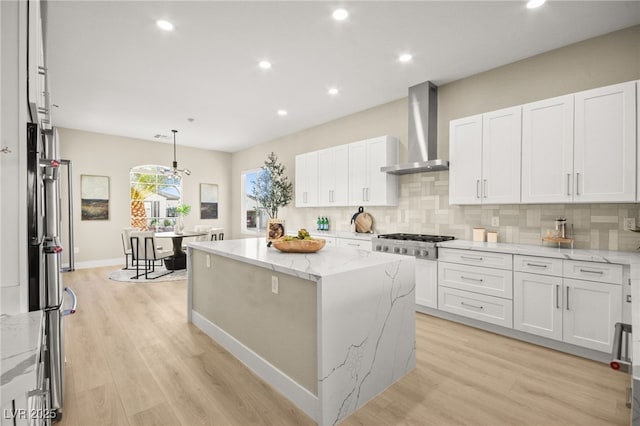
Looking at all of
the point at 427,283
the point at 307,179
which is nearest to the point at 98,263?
the point at 307,179

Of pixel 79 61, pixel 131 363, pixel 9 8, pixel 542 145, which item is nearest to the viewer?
pixel 9 8

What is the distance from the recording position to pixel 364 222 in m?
5.02

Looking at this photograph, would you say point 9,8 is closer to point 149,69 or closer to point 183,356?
point 183,356

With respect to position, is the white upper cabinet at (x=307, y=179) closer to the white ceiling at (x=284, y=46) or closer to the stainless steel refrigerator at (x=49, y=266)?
the white ceiling at (x=284, y=46)

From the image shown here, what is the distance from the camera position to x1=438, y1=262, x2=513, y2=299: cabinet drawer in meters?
3.00

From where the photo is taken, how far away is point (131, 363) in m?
2.51

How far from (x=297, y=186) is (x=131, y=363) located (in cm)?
403

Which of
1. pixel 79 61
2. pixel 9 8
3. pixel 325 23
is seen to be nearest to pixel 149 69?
pixel 79 61

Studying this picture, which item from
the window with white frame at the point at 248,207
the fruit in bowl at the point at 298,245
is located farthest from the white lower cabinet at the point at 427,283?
the window with white frame at the point at 248,207

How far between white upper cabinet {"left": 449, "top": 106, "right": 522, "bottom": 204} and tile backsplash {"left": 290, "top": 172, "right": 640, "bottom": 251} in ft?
1.12

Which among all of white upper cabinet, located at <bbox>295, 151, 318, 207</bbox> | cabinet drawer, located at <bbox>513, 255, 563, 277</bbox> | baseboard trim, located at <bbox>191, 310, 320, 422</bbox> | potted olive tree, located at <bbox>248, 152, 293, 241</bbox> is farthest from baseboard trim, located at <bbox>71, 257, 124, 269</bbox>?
cabinet drawer, located at <bbox>513, 255, 563, 277</bbox>

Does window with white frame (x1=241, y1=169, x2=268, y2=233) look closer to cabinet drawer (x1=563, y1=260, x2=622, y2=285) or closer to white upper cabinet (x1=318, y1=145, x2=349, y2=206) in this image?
white upper cabinet (x1=318, y1=145, x2=349, y2=206)

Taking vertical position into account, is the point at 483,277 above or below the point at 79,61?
below

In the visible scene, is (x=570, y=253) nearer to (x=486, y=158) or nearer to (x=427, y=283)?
(x=486, y=158)
